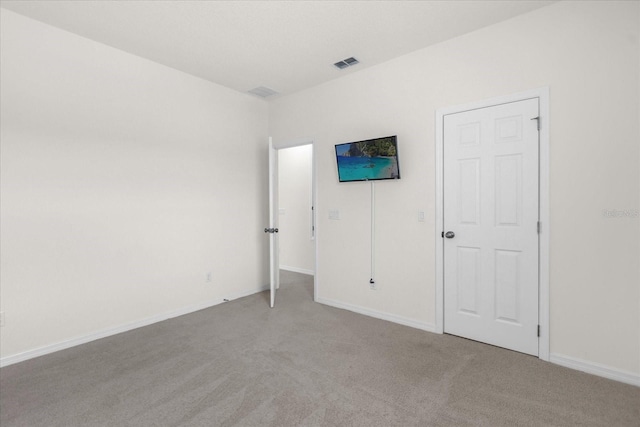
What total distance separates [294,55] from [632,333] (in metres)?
3.70

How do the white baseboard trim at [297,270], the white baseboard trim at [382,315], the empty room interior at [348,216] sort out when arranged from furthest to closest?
1. the white baseboard trim at [297,270]
2. the white baseboard trim at [382,315]
3. the empty room interior at [348,216]

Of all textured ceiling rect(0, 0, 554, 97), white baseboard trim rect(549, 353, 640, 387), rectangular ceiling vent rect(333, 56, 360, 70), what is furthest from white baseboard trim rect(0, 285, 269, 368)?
white baseboard trim rect(549, 353, 640, 387)

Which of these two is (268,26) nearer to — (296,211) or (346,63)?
(346,63)

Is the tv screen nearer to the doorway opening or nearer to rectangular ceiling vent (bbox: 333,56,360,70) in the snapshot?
rectangular ceiling vent (bbox: 333,56,360,70)

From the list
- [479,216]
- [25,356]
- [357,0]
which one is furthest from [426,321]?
[25,356]

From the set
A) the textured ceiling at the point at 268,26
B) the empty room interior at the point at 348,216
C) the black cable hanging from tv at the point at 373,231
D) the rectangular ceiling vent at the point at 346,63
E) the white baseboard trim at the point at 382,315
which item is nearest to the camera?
the empty room interior at the point at 348,216

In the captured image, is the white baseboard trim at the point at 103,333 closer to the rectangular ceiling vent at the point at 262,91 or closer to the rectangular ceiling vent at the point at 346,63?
the rectangular ceiling vent at the point at 262,91

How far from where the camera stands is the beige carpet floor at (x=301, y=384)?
190 centimetres

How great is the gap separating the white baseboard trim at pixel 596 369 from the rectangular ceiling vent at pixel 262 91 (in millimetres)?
4191

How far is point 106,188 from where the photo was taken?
3.11m

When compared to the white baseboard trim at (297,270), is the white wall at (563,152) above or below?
above

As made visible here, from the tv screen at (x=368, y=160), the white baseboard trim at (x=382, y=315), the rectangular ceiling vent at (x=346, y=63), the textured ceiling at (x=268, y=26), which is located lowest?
the white baseboard trim at (x=382, y=315)

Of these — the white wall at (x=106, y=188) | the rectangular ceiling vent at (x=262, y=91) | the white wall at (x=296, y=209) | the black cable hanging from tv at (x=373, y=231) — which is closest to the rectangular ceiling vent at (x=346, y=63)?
the rectangular ceiling vent at (x=262, y=91)

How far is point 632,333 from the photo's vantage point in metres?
2.22
